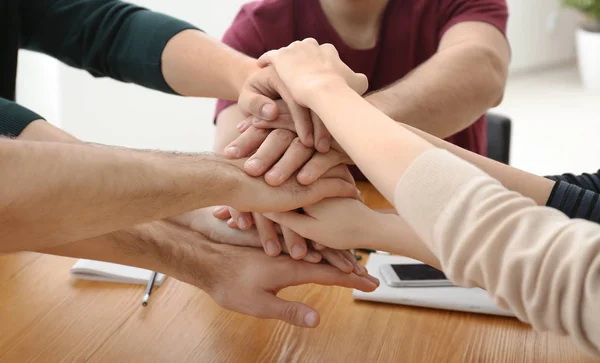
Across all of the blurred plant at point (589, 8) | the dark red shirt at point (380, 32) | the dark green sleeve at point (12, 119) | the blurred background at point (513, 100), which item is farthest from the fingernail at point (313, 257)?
the blurred plant at point (589, 8)

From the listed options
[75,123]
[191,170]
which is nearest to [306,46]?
[191,170]

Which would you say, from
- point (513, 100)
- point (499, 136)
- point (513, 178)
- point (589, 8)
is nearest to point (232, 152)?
point (513, 178)

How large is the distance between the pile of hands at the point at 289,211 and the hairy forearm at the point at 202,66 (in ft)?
0.80

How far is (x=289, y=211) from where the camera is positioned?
46.2 inches

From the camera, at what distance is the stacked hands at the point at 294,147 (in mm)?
1148

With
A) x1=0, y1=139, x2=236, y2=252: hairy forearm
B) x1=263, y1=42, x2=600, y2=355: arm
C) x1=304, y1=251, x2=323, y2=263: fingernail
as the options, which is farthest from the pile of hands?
x1=263, y1=42, x2=600, y2=355: arm

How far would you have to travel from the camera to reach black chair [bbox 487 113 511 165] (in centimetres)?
190

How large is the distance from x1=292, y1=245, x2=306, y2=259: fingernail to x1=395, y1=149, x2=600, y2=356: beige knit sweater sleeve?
1.54ft

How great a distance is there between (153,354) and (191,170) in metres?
0.27

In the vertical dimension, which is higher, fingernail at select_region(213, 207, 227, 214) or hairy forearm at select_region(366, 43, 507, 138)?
hairy forearm at select_region(366, 43, 507, 138)

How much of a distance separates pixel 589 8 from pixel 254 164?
4199mm

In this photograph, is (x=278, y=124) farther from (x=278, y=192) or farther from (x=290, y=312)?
(x=290, y=312)

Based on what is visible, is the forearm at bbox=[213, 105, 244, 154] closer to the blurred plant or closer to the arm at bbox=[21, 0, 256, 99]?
the arm at bbox=[21, 0, 256, 99]

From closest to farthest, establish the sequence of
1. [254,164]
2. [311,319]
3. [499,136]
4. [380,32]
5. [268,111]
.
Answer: [311,319], [254,164], [268,111], [380,32], [499,136]
